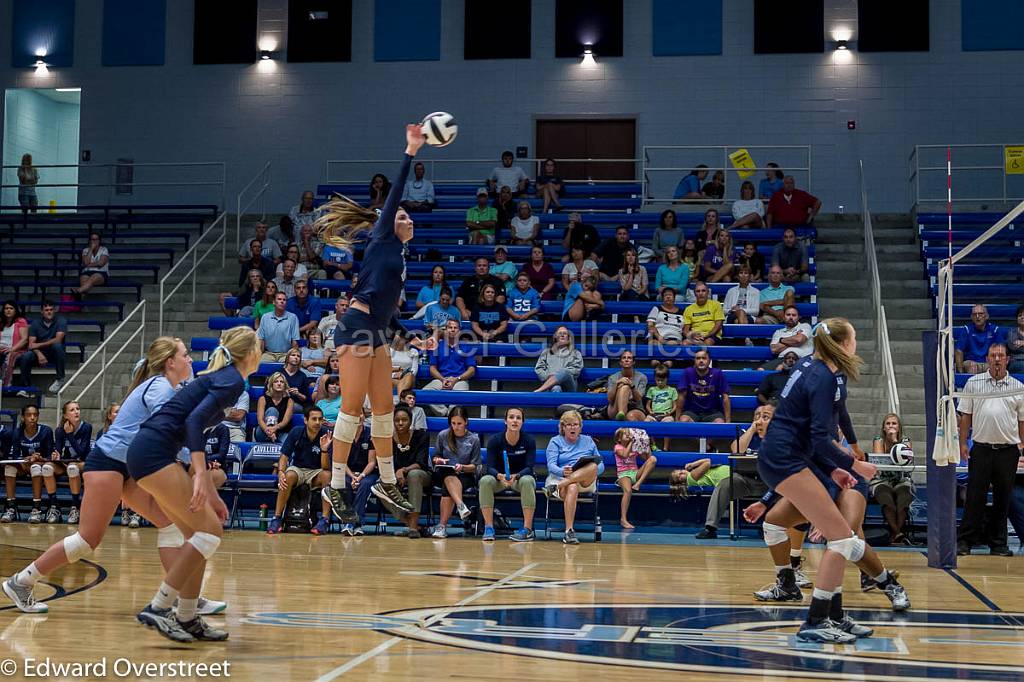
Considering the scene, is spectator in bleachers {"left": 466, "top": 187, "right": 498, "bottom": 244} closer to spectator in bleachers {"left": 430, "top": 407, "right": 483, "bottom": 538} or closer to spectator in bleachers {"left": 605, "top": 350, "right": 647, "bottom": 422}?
spectator in bleachers {"left": 605, "top": 350, "right": 647, "bottom": 422}

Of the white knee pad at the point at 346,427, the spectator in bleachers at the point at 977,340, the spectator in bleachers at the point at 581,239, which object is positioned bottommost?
the white knee pad at the point at 346,427

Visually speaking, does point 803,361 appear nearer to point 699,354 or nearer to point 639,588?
point 639,588

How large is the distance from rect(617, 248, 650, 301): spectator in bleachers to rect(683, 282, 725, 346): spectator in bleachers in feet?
4.17

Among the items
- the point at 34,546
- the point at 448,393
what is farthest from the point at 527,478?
the point at 34,546

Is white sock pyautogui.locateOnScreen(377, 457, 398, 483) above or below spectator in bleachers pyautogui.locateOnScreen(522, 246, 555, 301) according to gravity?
below

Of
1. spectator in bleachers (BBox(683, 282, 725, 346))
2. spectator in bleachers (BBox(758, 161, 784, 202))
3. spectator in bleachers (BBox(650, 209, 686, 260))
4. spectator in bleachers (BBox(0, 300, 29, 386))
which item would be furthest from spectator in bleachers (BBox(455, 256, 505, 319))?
spectator in bleachers (BBox(0, 300, 29, 386))

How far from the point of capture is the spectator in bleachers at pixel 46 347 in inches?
616

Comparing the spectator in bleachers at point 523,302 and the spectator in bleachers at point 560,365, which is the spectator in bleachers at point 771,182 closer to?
the spectator in bleachers at point 523,302

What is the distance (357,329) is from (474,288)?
9.57m

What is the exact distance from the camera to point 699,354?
13703 millimetres

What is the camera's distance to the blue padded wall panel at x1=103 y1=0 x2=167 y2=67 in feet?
72.4

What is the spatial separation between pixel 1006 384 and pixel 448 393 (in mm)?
6521

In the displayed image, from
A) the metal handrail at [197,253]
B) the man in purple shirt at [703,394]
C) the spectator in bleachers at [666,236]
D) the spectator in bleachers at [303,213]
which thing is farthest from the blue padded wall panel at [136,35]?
the man in purple shirt at [703,394]

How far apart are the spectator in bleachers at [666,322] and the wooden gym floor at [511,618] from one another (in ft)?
15.0
